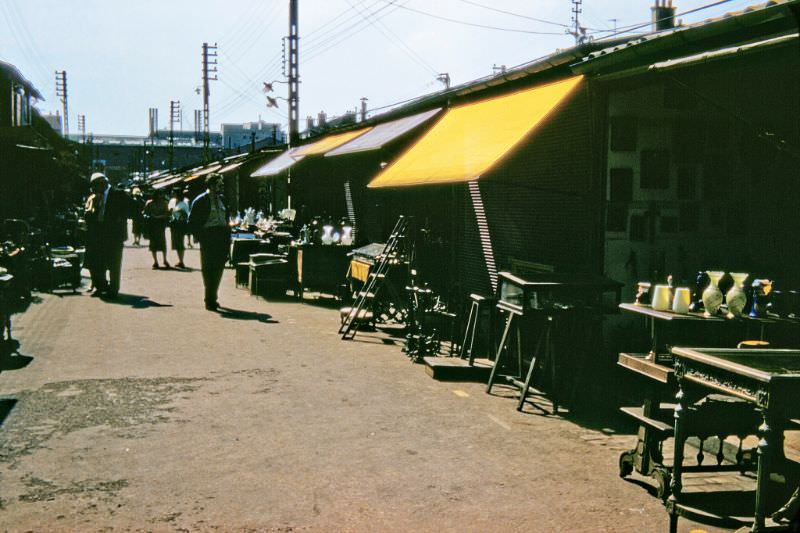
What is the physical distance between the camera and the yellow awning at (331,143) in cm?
1791

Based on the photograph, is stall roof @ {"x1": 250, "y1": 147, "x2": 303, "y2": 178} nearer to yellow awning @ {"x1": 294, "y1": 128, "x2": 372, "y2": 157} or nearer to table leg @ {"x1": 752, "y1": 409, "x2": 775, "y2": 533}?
yellow awning @ {"x1": 294, "y1": 128, "x2": 372, "y2": 157}

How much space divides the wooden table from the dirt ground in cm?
68

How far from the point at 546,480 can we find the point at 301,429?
2210 millimetres

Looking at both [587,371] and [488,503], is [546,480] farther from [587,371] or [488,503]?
[587,371]

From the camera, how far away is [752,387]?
404 cm

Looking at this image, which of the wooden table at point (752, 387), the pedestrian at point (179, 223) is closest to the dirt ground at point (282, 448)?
the wooden table at point (752, 387)

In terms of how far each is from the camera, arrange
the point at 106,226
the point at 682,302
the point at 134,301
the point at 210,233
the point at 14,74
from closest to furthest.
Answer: the point at 682,302
the point at 210,233
the point at 134,301
the point at 106,226
the point at 14,74

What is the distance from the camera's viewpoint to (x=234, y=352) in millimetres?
10039

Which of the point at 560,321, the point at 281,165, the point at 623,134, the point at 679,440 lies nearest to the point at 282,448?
the point at 679,440

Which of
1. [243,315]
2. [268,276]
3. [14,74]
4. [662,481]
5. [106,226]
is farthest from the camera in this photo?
[14,74]

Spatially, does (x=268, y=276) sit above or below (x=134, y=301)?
above

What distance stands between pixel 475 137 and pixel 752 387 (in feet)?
21.9

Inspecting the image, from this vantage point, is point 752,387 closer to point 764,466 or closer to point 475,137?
point 764,466

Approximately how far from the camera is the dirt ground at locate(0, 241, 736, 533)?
477 cm
